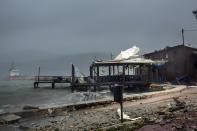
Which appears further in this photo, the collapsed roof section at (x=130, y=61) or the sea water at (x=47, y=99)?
the collapsed roof section at (x=130, y=61)

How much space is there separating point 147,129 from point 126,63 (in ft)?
107

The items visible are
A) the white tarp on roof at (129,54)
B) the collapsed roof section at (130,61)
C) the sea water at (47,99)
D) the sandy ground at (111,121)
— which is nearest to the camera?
the sandy ground at (111,121)

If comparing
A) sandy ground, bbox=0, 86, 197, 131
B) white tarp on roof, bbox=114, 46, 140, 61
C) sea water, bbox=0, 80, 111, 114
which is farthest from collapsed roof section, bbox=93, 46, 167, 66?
sandy ground, bbox=0, 86, 197, 131

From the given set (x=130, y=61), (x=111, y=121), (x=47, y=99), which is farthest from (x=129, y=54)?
(x=111, y=121)

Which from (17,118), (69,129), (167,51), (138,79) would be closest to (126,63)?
(138,79)

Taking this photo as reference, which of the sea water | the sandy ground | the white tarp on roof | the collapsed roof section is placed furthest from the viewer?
the white tarp on roof

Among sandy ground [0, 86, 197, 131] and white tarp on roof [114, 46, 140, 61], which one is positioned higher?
white tarp on roof [114, 46, 140, 61]

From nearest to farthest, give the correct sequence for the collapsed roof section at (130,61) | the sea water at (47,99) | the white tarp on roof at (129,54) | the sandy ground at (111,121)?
1. the sandy ground at (111,121)
2. the sea water at (47,99)
3. the collapsed roof section at (130,61)
4. the white tarp on roof at (129,54)

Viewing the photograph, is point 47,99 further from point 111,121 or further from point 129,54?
point 111,121

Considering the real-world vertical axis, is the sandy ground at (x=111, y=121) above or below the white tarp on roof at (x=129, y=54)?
below

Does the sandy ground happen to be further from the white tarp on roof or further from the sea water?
the white tarp on roof

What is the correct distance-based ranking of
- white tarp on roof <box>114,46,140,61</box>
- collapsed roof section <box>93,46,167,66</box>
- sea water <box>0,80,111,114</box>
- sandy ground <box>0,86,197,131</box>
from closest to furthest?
1. sandy ground <box>0,86,197,131</box>
2. sea water <box>0,80,111,114</box>
3. collapsed roof section <box>93,46,167,66</box>
4. white tarp on roof <box>114,46,140,61</box>

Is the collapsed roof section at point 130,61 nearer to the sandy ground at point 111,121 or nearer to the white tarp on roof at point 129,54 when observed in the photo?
the white tarp on roof at point 129,54

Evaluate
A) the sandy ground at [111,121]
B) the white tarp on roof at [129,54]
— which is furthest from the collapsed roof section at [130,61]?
the sandy ground at [111,121]
